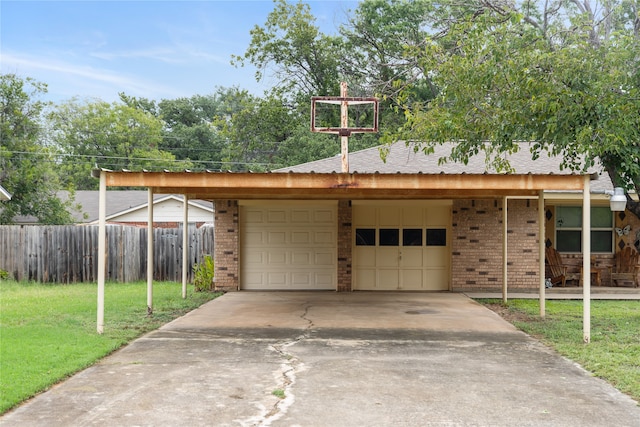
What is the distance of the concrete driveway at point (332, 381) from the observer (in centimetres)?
557

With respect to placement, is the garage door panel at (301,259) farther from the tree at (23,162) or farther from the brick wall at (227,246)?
the tree at (23,162)

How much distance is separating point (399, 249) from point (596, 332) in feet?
21.3

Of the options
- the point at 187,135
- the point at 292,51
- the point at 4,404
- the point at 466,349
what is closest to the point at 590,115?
the point at 466,349

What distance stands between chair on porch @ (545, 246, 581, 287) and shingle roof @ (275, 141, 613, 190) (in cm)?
187

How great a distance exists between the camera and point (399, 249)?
16109mm

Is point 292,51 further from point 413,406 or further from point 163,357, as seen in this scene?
point 413,406

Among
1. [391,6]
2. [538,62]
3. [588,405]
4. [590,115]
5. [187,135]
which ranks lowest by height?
[588,405]

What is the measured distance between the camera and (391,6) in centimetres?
2939

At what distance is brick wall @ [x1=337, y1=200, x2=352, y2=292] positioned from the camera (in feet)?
52.0

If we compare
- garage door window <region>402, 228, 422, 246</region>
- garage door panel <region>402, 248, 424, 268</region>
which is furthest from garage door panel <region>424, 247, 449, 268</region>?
garage door window <region>402, 228, 422, 246</region>

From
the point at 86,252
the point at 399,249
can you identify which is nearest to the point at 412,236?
Result: the point at 399,249

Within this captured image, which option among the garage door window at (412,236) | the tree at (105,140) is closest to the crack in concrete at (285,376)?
the garage door window at (412,236)

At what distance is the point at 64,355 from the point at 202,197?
7079mm

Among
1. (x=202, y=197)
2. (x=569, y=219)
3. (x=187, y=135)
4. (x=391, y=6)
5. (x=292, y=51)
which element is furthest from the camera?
(x=187, y=135)
